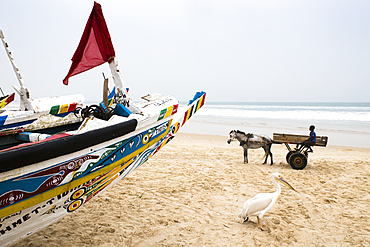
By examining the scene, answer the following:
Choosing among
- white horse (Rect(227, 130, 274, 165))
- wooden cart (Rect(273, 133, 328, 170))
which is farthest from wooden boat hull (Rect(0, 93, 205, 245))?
wooden cart (Rect(273, 133, 328, 170))

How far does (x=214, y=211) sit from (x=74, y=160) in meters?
2.37

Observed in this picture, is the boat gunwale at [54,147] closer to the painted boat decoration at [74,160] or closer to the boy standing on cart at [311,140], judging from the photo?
the painted boat decoration at [74,160]

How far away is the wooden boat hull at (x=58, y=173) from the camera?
1644 millimetres

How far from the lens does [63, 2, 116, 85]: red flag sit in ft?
7.66

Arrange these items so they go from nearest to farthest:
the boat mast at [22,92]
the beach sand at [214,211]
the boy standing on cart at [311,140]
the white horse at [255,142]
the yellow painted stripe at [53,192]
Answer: the yellow painted stripe at [53,192] → the beach sand at [214,211] → the boat mast at [22,92] → the boy standing on cart at [311,140] → the white horse at [255,142]

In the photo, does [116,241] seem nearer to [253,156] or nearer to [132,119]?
[132,119]

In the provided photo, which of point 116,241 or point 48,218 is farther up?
point 48,218

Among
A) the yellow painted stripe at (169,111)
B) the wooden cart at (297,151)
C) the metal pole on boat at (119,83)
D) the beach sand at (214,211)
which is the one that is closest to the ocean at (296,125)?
the wooden cart at (297,151)

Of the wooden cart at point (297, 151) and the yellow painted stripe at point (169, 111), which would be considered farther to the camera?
the wooden cart at point (297, 151)

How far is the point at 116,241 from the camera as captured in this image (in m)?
2.85

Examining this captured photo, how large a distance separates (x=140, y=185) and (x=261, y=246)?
2627 millimetres

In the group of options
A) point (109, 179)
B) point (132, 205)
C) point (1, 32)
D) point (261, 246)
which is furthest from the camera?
point (1, 32)

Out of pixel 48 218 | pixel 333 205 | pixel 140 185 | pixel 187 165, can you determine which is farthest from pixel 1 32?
pixel 333 205

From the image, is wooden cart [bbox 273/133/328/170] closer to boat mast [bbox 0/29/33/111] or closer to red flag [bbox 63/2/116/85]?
red flag [bbox 63/2/116/85]
